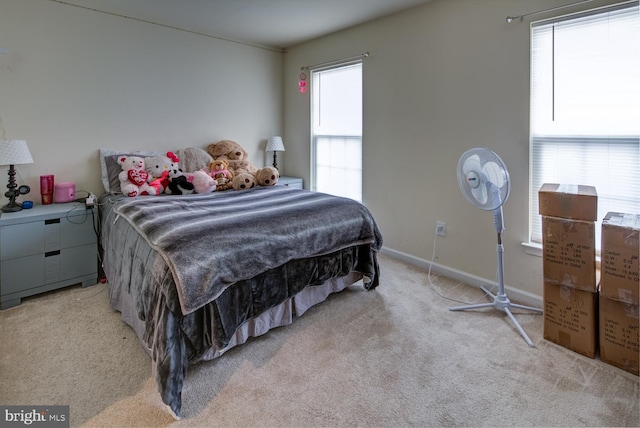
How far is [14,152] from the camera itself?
2711 millimetres

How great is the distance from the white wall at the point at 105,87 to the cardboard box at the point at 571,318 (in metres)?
3.66

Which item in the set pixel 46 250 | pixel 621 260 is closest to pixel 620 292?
pixel 621 260

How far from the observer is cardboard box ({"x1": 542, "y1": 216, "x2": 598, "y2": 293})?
1952 millimetres

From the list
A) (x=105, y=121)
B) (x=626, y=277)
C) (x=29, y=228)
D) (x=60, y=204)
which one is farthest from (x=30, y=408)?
(x=626, y=277)

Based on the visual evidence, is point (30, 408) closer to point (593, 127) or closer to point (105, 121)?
point (105, 121)

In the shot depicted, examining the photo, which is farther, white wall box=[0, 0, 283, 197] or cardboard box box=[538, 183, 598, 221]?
white wall box=[0, 0, 283, 197]

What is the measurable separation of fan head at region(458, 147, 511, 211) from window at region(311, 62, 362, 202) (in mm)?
1665

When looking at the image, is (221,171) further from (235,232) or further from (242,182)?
(235,232)

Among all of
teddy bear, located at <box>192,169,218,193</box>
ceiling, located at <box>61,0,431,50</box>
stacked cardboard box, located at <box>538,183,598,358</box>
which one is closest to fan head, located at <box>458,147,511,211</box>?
stacked cardboard box, located at <box>538,183,598,358</box>

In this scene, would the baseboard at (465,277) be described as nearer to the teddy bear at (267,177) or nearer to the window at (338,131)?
the window at (338,131)

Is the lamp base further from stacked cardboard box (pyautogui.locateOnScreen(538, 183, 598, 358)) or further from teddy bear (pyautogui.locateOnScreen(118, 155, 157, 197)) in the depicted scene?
stacked cardboard box (pyautogui.locateOnScreen(538, 183, 598, 358))

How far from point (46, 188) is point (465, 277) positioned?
3695mm

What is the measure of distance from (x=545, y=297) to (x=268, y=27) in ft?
11.7

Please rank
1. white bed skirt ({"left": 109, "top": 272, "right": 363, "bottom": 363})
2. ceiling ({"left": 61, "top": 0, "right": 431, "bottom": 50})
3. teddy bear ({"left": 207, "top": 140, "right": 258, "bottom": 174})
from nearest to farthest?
white bed skirt ({"left": 109, "top": 272, "right": 363, "bottom": 363})
ceiling ({"left": 61, "top": 0, "right": 431, "bottom": 50})
teddy bear ({"left": 207, "top": 140, "right": 258, "bottom": 174})
